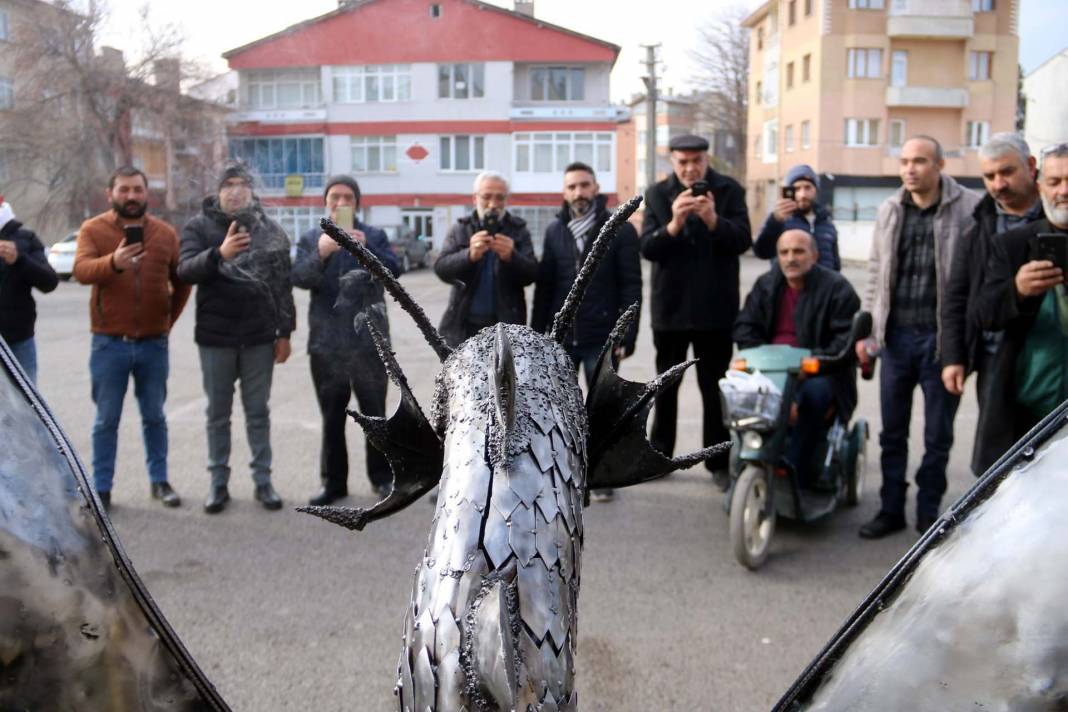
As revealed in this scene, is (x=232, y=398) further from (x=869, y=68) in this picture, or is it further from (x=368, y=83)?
(x=869, y=68)

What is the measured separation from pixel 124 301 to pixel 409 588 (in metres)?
3.77

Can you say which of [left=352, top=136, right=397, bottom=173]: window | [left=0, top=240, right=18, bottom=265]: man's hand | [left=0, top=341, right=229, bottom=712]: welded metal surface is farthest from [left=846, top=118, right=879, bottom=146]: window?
[left=0, top=341, right=229, bottom=712]: welded metal surface

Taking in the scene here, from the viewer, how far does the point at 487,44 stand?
11258 millimetres

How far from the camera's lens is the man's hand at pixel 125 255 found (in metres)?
5.29

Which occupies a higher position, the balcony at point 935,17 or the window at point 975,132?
the window at point 975,132

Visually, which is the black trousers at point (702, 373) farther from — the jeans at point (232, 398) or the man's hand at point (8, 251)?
the man's hand at point (8, 251)

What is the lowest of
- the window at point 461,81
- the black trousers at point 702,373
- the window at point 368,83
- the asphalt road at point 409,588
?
the asphalt road at point 409,588

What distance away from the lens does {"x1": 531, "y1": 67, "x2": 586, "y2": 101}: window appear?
1580cm

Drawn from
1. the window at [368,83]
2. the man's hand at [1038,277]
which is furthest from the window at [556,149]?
the man's hand at [1038,277]

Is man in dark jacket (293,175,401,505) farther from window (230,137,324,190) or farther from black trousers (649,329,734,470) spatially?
black trousers (649,329,734,470)

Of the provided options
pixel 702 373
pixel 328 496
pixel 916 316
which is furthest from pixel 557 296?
pixel 916 316

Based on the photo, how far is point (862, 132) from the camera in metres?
33.8

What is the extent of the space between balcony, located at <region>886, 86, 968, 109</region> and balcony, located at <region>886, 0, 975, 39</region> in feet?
49.6

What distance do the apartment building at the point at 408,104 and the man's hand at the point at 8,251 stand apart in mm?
1357
